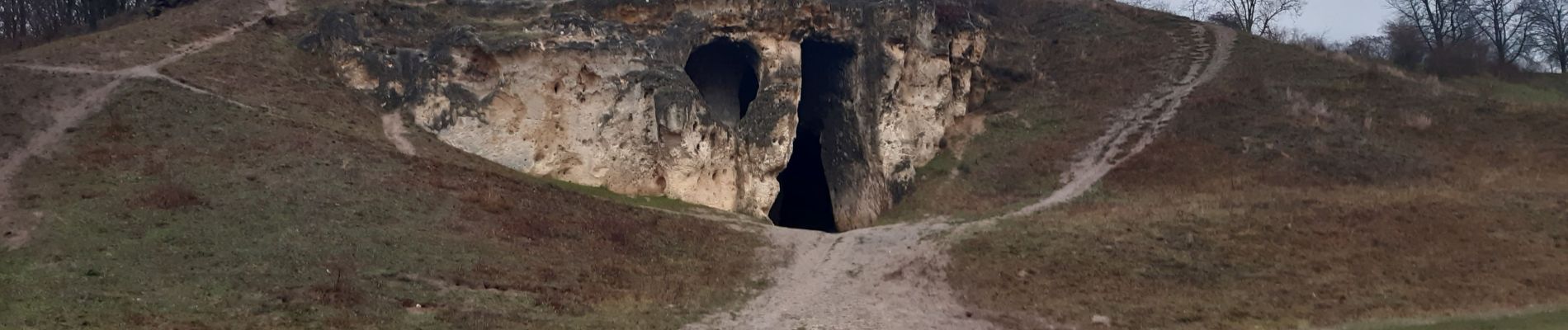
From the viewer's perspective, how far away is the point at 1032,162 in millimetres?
36562

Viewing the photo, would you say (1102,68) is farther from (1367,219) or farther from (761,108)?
(1367,219)

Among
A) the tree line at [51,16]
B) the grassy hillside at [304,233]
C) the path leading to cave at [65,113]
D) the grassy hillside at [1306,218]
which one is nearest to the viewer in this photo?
the grassy hillside at [304,233]

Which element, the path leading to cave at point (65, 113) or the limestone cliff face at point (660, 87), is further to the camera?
the limestone cliff face at point (660, 87)

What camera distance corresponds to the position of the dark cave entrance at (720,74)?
1502 inches

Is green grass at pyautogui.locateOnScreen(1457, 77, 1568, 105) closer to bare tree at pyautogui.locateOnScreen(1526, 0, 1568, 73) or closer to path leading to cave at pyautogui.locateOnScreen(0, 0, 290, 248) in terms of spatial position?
bare tree at pyautogui.locateOnScreen(1526, 0, 1568, 73)

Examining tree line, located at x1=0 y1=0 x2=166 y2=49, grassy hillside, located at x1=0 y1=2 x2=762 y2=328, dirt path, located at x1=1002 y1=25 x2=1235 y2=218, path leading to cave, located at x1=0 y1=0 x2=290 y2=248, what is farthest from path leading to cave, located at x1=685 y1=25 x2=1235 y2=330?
tree line, located at x1=0 y1=0 x2=166 y2=49

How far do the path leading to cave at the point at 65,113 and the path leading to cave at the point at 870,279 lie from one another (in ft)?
39.0

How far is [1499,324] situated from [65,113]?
29.7 metres

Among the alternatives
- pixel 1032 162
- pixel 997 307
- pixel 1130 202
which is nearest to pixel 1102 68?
pixel 1032 162

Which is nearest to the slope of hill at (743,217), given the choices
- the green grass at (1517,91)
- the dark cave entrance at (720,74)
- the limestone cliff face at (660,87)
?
the limestone cliff face at (660,87)

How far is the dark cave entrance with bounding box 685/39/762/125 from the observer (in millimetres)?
38156

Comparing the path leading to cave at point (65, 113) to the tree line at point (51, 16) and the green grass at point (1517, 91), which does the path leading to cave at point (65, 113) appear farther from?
the green grass at point (1517, 91)

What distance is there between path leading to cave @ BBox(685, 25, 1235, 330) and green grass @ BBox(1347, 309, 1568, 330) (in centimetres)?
654

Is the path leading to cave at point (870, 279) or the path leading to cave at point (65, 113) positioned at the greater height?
the path leading to cave at point (65, 113)
